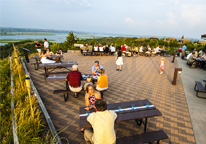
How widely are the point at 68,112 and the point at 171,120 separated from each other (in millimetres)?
3138

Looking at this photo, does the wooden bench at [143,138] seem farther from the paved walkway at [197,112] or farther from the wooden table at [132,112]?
the paved walkway at [197,112]

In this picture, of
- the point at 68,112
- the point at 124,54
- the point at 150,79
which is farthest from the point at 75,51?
the point at 68,112

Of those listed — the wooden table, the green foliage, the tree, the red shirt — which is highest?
the tree

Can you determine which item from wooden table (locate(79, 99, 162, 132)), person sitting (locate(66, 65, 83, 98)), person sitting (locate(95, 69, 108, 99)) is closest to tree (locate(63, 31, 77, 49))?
person sitting (locate(66, 65, 83, 98))

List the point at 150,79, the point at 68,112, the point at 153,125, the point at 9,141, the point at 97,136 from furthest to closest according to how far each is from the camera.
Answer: the point at 150,79 < the point at 68,112 < the point at 153,125 < the point at 9,141 < the point at 97,136

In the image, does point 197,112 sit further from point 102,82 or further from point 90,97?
point 90,97

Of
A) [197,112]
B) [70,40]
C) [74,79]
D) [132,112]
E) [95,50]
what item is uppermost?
[70,40]

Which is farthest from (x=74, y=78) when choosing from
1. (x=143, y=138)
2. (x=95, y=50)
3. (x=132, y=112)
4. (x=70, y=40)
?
(x=70, y=40)

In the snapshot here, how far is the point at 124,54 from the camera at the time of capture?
14.7 m

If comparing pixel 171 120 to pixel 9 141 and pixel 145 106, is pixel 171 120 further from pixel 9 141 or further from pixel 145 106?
pixel 9 141

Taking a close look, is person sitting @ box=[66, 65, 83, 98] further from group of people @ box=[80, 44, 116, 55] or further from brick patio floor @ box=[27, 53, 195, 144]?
group of people @ box=[80, 44, 116, 55]

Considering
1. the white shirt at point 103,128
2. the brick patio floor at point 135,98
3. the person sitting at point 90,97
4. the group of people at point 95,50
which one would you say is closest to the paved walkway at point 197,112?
the brick patio floor at point 135,98

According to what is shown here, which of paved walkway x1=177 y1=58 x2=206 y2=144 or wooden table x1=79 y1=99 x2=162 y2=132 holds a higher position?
wooden table x1=79 y1=99 x2=162 y2=132

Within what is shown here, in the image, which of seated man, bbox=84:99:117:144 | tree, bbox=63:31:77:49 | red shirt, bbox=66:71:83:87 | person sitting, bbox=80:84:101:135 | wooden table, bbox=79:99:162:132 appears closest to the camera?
seated man, bbox=84:99:117:144
